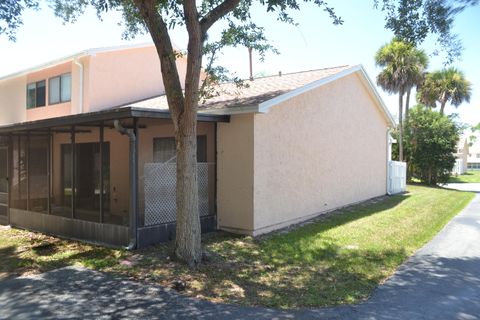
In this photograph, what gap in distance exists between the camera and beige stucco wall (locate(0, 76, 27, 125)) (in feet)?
57.6

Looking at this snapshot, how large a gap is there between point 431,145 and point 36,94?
2209 cm

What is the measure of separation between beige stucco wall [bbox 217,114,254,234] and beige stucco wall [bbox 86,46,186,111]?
247 inches

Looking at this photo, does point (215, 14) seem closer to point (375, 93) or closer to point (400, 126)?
point (375, 93)

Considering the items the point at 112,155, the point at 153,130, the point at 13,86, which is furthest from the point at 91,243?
the point at 13,86

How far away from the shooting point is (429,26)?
8.41m

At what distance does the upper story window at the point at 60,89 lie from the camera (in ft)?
49.9

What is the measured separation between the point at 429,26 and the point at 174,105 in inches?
213

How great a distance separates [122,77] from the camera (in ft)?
51.4

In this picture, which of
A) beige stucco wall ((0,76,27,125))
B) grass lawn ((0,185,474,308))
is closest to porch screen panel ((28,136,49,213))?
grass lawn ((0,185,474,308))

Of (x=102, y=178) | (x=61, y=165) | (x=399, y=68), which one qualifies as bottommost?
(x=102, y=178)

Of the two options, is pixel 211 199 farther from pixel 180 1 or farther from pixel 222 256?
pixel 180 1

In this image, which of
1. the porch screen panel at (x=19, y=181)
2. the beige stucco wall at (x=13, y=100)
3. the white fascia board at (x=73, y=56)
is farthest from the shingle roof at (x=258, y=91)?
the beige stucco wall at (x=13, y=100)

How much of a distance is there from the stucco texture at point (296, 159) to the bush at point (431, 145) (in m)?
10.9

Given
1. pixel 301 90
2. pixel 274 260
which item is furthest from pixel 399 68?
pixel 274 260
